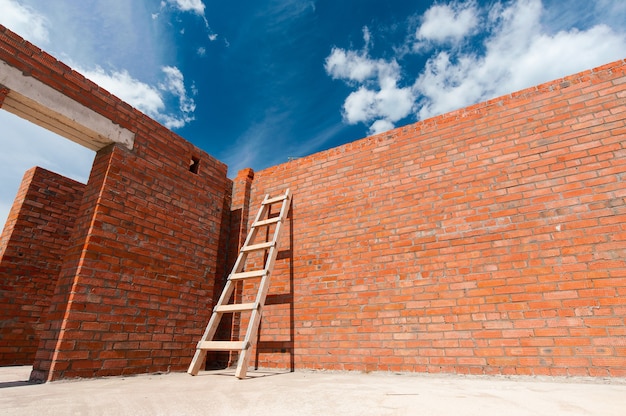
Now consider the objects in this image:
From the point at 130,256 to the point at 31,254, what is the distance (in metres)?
2.50

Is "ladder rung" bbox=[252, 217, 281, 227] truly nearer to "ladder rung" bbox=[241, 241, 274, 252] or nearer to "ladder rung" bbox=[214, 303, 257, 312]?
"ladder rung" bbox=[241, 241, 274, 252]

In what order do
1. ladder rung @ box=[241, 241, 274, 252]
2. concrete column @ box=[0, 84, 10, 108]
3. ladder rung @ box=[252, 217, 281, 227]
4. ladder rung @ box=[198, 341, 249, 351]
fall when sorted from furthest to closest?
ladder rung @ box=[252, 217, 281, 227] → ladder rung @ box=[241, 241, 274, 252] → ladder rung @ box=[198, 341, 249, 351] → concrete column @ box=[0, 84, 10, 108]

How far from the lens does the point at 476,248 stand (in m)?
2.93

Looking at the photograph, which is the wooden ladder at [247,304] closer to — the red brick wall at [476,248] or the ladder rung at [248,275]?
the ladder rung at [248,275]

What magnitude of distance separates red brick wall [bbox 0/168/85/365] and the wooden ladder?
2700 millimetres

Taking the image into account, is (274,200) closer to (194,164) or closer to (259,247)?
(259,247)

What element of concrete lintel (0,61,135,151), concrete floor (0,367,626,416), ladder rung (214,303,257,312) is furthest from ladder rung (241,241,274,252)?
concrete lintel (0,61,135,151)

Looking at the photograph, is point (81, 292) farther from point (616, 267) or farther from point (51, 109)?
point (616, 267)

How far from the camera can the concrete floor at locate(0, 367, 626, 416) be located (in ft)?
4.87

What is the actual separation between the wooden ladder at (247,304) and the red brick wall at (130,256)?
46cm

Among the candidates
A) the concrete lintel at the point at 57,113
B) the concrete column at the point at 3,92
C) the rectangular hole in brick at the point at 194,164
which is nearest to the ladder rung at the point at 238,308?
the rectangular hole in brick at the point at 194,164

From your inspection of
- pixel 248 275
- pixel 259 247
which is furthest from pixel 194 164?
pixel 248 275

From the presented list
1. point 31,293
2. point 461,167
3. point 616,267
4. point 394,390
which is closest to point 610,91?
point 461,167

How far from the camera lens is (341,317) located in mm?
3336
